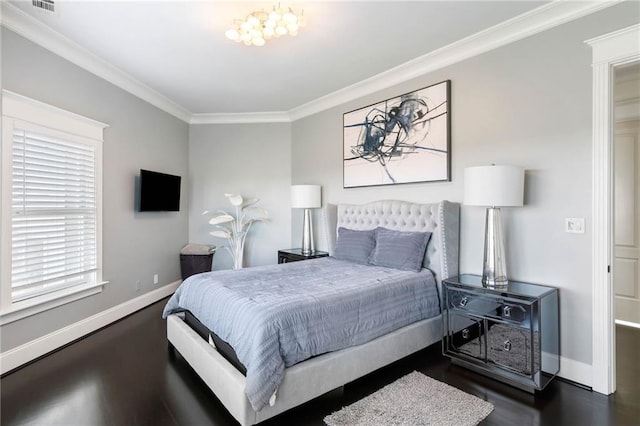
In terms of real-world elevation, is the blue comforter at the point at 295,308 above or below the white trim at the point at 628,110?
below

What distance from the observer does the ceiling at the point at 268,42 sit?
2527 millimetres

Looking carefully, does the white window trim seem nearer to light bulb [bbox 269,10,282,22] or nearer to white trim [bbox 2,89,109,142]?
white trim [bbox 2,89,109,142]

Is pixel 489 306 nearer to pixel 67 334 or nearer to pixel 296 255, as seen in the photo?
pixel 296 255

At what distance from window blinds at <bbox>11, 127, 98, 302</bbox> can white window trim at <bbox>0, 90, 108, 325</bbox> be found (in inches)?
2.7

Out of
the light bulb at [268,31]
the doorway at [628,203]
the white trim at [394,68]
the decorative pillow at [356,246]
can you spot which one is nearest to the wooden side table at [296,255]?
the decorative pillow at [356,246]

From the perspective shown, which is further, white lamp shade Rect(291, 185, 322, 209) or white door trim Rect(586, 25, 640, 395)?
white lamp shade Rect(291, 185, 322, 209)

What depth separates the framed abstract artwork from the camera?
11.0 ft

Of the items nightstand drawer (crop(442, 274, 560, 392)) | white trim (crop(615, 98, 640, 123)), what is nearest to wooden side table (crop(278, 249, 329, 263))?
nightstand drawer (crop(442, 274, 560, 392))

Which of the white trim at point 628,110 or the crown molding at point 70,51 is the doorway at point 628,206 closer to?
the white trim at point 628,110

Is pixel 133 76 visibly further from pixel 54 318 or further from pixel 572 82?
pixel 572 82

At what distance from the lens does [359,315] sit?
2385 millimetres

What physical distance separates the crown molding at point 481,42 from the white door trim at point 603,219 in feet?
1.05

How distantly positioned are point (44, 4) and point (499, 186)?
12.6ft

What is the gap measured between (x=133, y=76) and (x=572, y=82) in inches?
178
